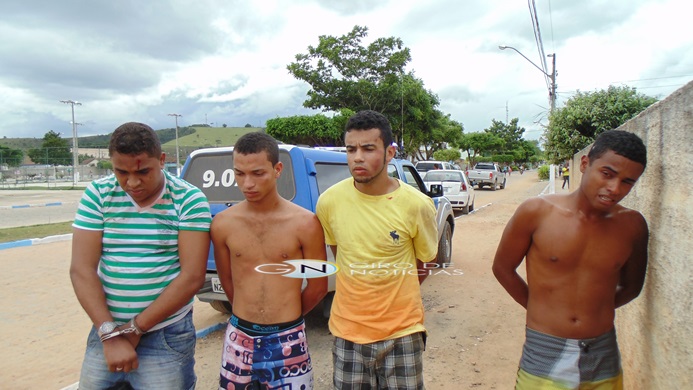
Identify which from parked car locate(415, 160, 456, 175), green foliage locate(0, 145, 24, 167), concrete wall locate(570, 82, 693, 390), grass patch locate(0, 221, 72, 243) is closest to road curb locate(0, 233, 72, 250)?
grass patch locate(0, 221, 72, 243)

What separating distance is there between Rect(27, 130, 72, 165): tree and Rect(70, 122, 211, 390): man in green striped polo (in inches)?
1819

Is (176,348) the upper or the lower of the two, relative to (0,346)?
upper

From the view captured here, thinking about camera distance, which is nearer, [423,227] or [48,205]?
[423,227]

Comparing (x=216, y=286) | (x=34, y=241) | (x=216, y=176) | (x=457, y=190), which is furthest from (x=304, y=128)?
(x=216, y=286)

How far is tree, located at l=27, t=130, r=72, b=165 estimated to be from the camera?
43.1 meters

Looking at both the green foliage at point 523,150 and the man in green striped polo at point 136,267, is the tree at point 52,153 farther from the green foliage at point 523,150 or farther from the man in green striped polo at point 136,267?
the green foliage at point 523,150

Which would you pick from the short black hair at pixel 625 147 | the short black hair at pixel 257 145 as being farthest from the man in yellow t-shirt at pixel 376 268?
the short black hair at pixel 625 147

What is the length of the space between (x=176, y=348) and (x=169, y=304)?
0.78 ft

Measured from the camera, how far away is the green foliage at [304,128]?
66.8 ft

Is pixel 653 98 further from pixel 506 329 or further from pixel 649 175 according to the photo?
pixel 649 175

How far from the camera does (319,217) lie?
233cm

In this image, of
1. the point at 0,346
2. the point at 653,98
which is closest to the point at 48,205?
the point at 0,346

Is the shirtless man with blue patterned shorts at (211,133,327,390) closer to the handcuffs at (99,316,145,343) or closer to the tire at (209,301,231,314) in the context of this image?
the handcuffs at (99,316,145,343)

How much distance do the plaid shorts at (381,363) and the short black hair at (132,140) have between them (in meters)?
1.29
